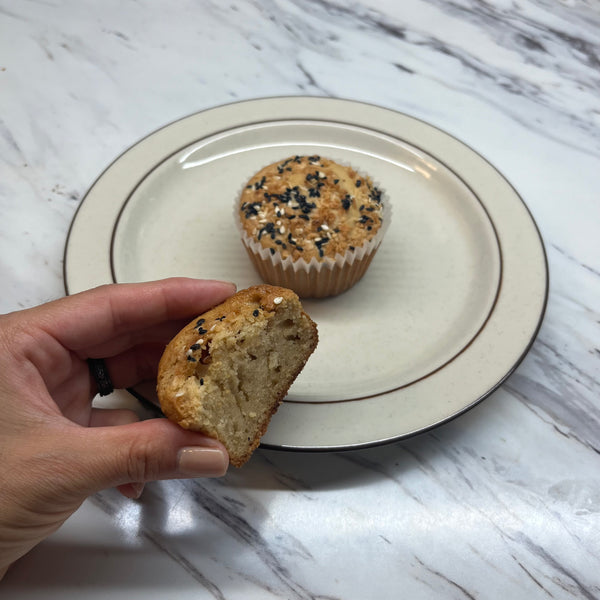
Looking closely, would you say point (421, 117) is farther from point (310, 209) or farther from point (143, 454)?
point (143, 454)

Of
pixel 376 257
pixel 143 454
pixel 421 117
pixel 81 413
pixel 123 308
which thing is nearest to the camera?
pixel 143 454

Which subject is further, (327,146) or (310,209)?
(327,146)

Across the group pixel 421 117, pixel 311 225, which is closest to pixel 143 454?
pixel 311 225

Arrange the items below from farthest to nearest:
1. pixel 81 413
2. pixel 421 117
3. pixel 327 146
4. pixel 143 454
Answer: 1. pixel 421 117
2. pixel 327 146
3. pixel 81 413
4. pixel 143 454

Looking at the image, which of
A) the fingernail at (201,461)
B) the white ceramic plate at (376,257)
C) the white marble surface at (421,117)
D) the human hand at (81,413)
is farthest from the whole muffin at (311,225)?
the fingernail at (201,461)

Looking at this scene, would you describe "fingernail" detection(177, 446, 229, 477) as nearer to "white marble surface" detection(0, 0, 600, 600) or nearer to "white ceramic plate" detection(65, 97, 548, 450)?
"white ceramic plate" detection(65, 97, 548, 450)

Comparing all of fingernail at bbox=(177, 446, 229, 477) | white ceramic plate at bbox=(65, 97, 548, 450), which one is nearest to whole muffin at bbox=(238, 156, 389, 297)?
white ceramic plate at bbox=(65, 97, 548, 450)
